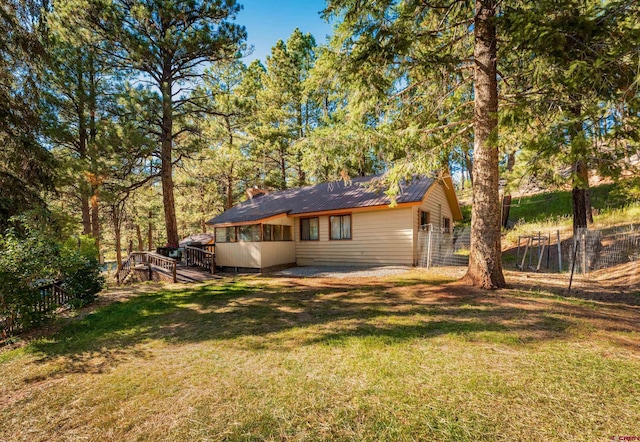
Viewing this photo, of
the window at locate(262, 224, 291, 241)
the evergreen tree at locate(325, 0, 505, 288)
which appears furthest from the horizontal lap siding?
the evergreen tree at locate(325, 0, 505, 288)

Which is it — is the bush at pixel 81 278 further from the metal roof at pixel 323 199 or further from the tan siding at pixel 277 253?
the tan siding at pixel 277 253

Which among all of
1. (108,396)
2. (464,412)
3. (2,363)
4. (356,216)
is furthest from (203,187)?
(464,412)

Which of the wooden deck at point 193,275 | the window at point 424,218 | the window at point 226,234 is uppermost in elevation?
the window at point 424,218

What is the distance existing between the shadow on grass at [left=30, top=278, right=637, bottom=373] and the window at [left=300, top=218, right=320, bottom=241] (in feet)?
20.2

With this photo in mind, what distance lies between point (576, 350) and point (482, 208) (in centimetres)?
357

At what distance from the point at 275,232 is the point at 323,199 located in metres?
2.87

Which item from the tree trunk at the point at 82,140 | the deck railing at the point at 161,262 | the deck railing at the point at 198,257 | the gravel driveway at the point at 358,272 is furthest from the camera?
the deck railing at the point at 198,257

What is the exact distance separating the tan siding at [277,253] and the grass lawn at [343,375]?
249 inches

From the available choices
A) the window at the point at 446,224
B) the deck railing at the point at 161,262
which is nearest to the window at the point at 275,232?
the deck railing at the point at 161,262

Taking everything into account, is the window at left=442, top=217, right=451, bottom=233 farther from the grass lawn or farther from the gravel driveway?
the grass lawn

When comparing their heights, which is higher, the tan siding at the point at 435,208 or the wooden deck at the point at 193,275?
the tan siding at the point at 435,208

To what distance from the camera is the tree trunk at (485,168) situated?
6066 mm

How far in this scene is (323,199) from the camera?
13352 mm

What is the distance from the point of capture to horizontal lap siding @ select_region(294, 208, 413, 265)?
10844 mm
